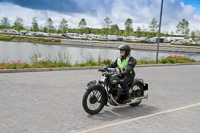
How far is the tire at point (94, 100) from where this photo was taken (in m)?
5.45

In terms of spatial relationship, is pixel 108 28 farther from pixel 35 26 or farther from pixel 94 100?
pixel 94 100

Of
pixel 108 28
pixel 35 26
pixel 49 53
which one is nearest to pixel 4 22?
pixel 35 26

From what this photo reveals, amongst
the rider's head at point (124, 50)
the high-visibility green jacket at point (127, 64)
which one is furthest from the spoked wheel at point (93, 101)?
the rider's head at point (124, 50)

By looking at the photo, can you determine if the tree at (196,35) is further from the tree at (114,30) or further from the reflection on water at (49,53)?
the reflection on water at (49,53)

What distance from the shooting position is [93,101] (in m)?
5.61

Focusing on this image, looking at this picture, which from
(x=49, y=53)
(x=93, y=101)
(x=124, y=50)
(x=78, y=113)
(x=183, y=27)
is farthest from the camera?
(x=183, y=27)

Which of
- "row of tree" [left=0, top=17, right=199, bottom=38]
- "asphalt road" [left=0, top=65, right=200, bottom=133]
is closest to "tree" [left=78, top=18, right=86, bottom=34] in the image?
"row of tree" [left=0, top=17, right=199, bottom=38]

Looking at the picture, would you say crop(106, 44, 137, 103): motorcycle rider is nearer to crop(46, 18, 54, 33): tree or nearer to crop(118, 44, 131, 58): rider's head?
crop(118, 44, 131, 58): rider's head

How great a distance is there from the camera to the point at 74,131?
4578 millimetres

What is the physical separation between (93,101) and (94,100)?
0.11 feet

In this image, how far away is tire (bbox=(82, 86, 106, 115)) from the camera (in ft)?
17.9

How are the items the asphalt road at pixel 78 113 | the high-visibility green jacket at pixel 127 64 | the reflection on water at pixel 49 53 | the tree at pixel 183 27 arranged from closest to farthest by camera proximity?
the asphalt road at pixel 78 113 → the high-visibility green jacket at pixel 127 64 → the reflection on water at pixel 49 53 → the tree at pixel 183 27

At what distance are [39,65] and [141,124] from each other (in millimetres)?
9517

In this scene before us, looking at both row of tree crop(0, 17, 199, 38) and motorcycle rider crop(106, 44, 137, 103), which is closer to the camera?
motorcycle rider crop(106, 44, 137, 103)
